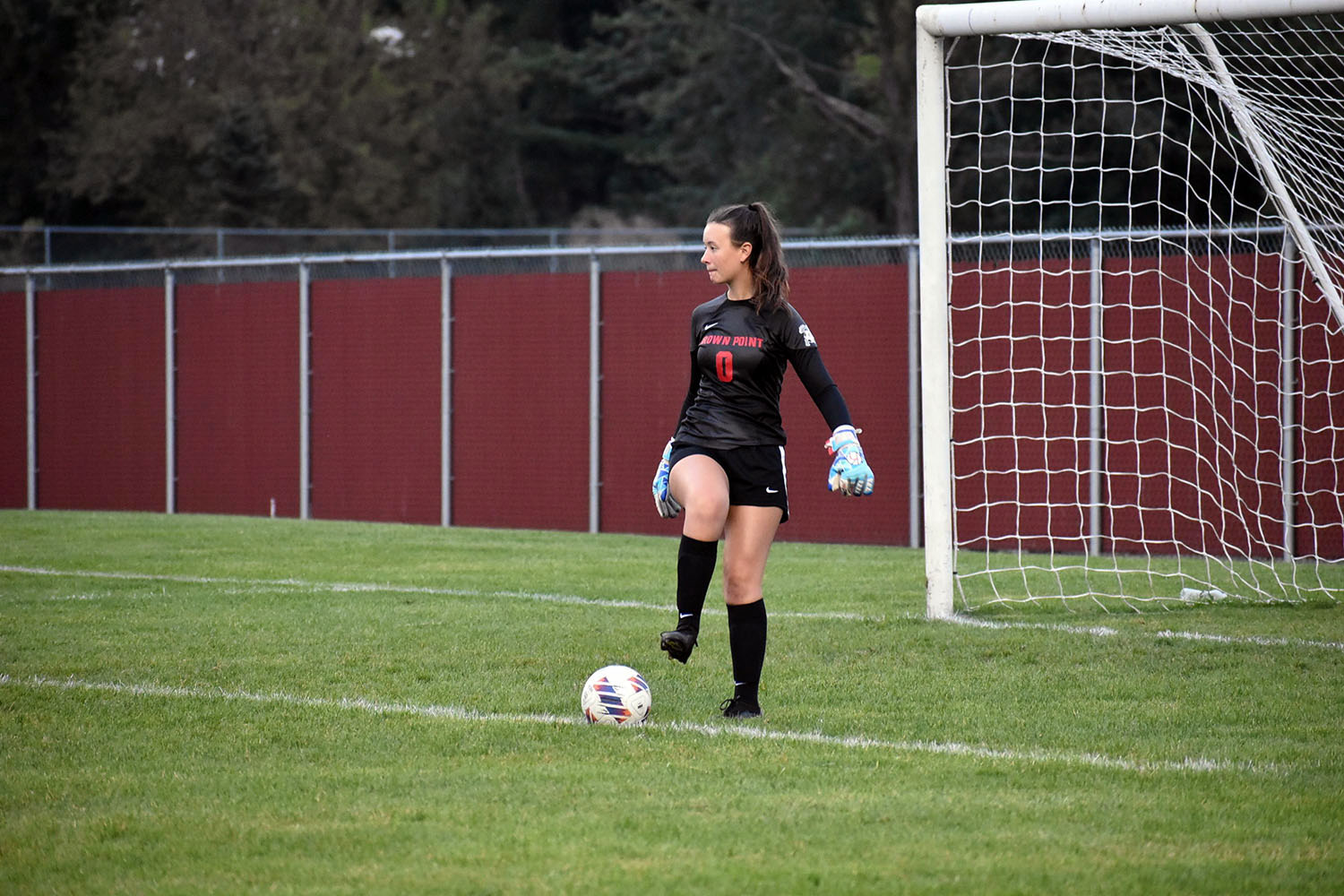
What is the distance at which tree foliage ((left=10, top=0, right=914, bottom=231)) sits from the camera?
132ft

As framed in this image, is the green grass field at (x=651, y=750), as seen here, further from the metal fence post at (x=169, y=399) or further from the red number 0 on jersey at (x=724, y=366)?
the metal fence post at (x=169, y=399)

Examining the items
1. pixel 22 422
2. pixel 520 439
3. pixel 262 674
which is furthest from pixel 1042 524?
pixel 22 422

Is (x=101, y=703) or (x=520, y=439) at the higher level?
(x=520, y=439)

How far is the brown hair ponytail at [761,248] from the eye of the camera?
6648 mm

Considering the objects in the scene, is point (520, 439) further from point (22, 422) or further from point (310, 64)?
point (310, 64)

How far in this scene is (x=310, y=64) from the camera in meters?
45.5

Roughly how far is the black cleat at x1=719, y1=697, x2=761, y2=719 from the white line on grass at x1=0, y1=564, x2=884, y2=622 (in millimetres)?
2960

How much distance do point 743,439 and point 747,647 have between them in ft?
2.72

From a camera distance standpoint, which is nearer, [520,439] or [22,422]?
[520,439]

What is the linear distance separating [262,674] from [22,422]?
16.3 m

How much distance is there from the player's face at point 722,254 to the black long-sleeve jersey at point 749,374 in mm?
114

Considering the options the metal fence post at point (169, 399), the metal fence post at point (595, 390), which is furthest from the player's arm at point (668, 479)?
the metal fence post at point (169, 399)

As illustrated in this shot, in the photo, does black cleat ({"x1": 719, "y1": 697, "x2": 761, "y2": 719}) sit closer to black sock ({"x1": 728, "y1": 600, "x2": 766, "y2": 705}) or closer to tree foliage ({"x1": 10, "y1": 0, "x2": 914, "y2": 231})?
black sock ({"x1": 728, "y1": 600, "x2": 766, "y2": 705})

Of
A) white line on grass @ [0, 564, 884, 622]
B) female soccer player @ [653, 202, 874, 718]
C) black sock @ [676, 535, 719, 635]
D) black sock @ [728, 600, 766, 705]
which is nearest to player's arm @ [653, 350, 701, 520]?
female soccer player @ [653, 202, 874, 718]
